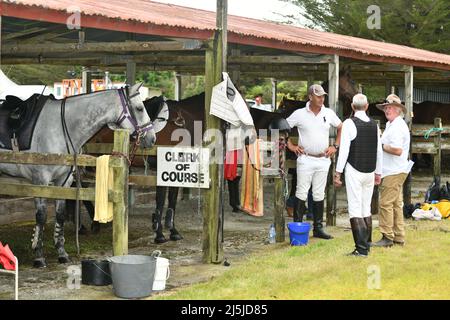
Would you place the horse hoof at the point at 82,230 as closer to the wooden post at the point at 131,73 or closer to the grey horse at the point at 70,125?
the grey horse at the point at 70,125

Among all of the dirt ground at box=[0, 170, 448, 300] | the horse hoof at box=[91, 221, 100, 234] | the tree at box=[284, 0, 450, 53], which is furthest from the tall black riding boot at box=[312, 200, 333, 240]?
the tree at box=[284, 0, 450, 53]

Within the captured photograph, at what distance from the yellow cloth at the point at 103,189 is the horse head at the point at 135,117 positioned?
1.50 m

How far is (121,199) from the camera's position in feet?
23.2

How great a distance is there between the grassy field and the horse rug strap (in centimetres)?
269

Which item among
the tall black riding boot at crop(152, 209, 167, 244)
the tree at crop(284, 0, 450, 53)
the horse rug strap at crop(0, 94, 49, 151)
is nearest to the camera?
the horse rug strap at crop(0, 94, 49, 151)

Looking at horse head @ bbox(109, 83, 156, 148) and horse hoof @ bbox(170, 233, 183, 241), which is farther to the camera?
horse hoof @ bbox(170, 233, 183, 241)

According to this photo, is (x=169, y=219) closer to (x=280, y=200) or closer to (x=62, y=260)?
(x=280, y=200)

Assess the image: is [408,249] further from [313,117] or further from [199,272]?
[199,272]

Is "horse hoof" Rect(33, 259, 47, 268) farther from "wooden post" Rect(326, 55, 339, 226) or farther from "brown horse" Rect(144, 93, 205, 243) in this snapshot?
"wooden post" Rect(326, 55, 339, 226)

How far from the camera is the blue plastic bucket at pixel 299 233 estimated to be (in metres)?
9.64

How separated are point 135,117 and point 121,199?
1.76 meters

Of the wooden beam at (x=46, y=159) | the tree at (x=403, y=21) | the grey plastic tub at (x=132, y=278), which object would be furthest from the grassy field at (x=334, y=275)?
the tree at (x=403, y=21)

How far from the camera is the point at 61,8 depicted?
6.51 meters

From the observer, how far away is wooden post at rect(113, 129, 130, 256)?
7047 mm
